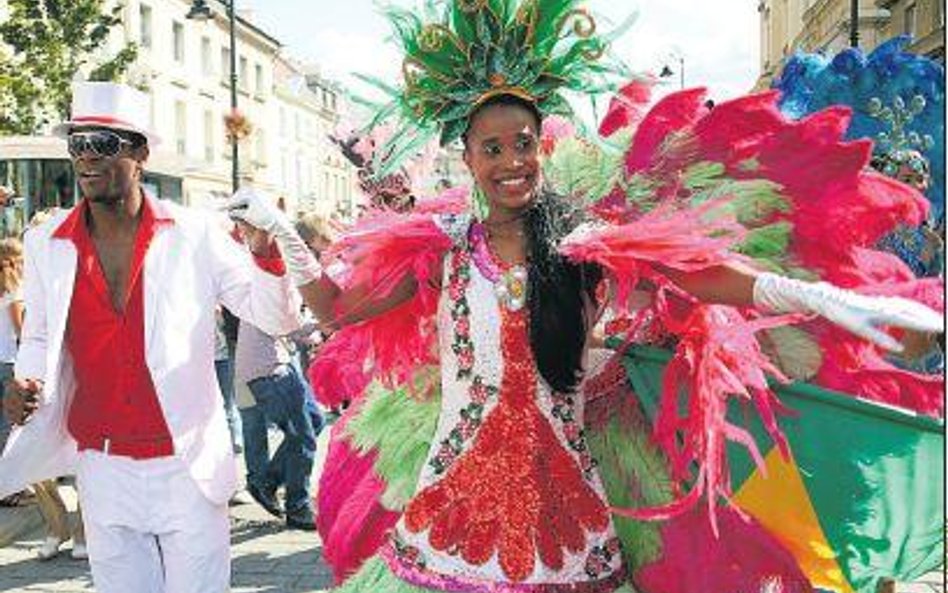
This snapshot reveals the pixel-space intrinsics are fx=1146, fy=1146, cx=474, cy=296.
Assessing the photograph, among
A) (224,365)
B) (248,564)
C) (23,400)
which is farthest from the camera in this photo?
(224,365)

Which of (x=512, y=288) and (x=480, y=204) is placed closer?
(x=512, y=288)

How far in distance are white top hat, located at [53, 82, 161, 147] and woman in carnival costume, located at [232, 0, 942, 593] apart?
69 cm

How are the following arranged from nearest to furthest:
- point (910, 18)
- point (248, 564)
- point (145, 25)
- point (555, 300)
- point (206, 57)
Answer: point (555, 300) → point (248, 564) → point (910, 18) → point (145, 25) → point (206, 57)

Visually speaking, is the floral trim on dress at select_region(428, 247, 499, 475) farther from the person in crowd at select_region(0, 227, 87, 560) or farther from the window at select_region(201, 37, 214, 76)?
the window at select_region(201, 37, 214, 76)

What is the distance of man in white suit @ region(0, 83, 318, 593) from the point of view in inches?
125

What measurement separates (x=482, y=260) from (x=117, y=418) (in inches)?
48.7

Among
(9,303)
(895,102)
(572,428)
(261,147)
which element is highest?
(261,147)

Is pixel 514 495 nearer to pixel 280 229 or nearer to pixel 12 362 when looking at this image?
pixel 280 229

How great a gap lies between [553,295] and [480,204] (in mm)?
312

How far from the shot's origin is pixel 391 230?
2.79 metres

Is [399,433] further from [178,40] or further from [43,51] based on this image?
[178,40]

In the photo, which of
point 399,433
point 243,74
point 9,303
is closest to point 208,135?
point 243,74

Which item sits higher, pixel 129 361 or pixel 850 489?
pixel 129 361

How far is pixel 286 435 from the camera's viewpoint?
6.46 m
